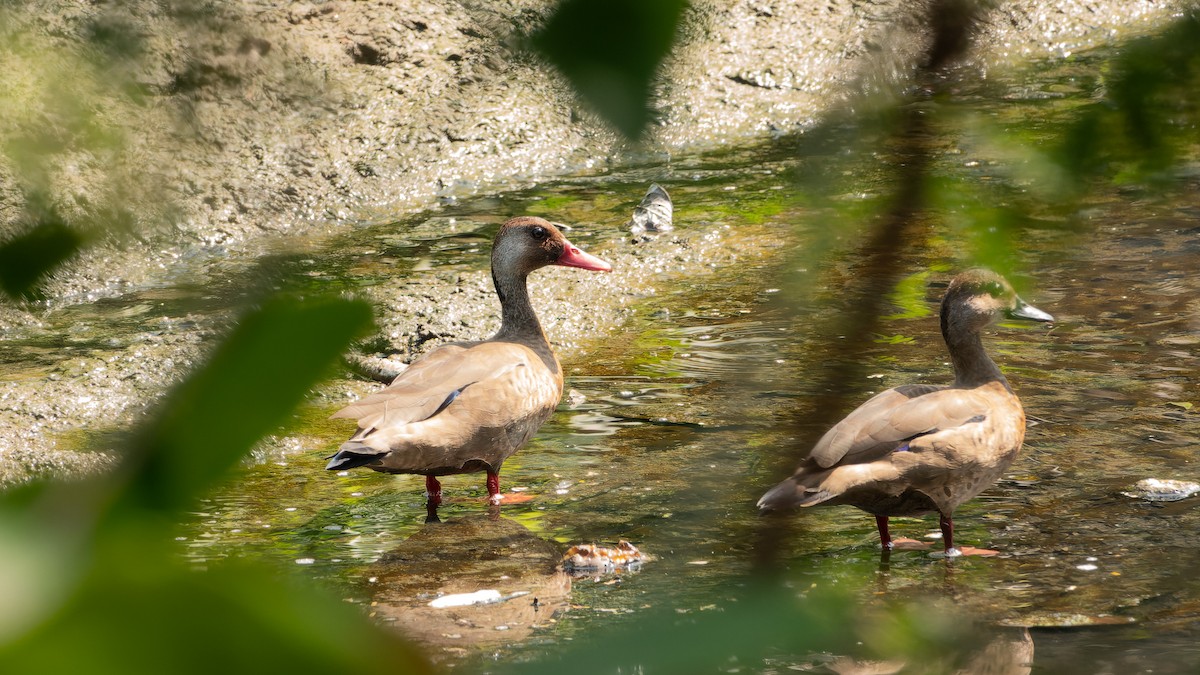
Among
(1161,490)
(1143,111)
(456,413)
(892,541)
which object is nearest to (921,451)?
(892,541)

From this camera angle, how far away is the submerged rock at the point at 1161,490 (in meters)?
5.39

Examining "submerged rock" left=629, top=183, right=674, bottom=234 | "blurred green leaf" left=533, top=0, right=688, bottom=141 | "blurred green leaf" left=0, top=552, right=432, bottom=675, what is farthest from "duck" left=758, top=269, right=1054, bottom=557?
"submerged rock" left=629, top=183, right=674, bottom=234

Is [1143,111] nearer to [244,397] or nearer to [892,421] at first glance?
[244,397]

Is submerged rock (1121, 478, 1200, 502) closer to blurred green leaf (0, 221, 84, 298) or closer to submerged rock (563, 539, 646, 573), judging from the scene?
submerged rock (563, 539, 646, 573)

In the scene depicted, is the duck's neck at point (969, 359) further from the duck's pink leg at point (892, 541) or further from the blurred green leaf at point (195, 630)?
the blurred green leaf at point (195, 630)

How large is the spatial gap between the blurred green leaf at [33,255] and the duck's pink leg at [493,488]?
4959 mm

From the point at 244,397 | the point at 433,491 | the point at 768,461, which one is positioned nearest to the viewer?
the point at 244,397

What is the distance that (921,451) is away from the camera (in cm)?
475

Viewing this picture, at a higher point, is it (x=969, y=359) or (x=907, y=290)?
(x=907, y=290)

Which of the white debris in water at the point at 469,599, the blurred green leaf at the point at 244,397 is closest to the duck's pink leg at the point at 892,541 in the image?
the white debris in water at the point at 469,599

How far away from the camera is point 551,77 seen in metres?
0.70

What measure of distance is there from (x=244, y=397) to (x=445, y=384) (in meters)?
5.06

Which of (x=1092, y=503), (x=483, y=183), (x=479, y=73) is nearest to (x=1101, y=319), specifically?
(x=1092, y=503)

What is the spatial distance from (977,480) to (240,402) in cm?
454
